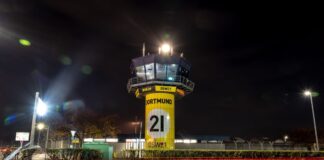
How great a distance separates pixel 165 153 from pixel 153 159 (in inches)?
65.6

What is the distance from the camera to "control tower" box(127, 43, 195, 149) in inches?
1307

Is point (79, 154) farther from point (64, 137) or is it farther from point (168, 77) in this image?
point (64, 137)

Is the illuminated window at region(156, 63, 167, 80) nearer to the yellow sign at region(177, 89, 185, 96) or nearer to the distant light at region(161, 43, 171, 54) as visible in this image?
the distant light at region(161, 43, 171, 54)

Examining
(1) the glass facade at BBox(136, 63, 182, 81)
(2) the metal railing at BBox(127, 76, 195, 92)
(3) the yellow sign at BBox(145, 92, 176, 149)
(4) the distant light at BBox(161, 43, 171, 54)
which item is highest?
(4) the distant light at BBox(161, 43, 171, 54)

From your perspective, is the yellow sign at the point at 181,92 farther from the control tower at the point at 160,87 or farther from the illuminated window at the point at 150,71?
the illuminated window at the point at 150,71

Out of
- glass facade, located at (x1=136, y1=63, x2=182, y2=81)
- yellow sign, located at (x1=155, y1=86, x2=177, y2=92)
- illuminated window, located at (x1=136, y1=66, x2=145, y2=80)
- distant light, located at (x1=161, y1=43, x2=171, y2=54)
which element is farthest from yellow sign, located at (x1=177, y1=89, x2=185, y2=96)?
distant light, located at (x1=161, y1=43, x2=171, y2=54)

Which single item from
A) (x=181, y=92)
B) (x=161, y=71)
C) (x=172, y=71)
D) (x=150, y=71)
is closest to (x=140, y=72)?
(x=150, y=71)

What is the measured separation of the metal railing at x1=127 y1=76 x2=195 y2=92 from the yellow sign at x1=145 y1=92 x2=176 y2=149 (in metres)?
1.59

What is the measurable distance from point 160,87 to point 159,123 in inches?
170

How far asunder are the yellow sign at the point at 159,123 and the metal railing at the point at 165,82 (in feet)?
5.20

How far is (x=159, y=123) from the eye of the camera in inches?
1305

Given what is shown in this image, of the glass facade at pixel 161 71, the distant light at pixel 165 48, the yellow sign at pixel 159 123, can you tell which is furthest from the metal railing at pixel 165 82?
the distant light at pixel 165 48

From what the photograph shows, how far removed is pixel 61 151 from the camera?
23406 mm

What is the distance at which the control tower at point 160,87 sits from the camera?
33.2 m
